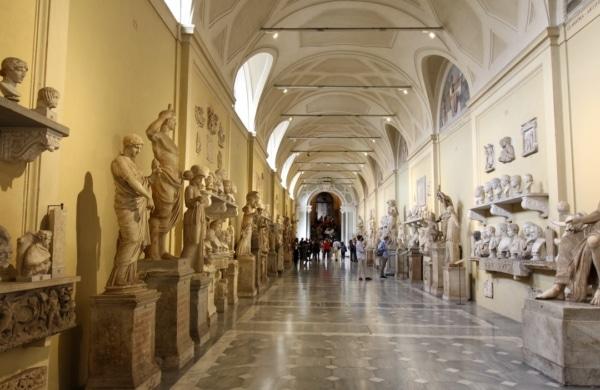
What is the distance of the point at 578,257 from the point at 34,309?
18.9 ft

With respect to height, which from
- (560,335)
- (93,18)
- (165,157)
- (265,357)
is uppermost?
(93,18)

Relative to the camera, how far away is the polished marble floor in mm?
5176

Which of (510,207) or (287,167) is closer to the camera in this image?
(510,207)

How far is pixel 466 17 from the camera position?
10844 mm

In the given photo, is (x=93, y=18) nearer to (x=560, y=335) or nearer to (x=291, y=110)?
(x=560, y=335)

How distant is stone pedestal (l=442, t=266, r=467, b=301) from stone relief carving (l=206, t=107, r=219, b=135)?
22.6 ft

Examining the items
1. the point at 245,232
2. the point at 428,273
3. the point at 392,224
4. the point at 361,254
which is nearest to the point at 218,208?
the point at 245,232

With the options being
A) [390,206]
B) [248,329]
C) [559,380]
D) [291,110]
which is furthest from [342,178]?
[559,380]

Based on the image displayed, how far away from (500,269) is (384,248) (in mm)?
10048

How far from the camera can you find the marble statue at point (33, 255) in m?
3.32

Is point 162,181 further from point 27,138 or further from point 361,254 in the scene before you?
point 361,254

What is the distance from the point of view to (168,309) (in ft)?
18.8

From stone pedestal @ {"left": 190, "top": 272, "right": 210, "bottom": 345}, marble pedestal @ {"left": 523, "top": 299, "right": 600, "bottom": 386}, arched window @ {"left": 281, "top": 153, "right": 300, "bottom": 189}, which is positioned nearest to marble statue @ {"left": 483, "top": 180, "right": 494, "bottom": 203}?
marble pedestal @ {"left": 523, "top": 299, "right": 600, "bottom": 386}

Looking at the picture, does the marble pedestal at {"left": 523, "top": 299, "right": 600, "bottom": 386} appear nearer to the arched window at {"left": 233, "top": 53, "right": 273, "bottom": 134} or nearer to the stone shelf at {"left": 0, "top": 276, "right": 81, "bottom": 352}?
the stone shelf at {"left": 0, "top": 276, "right": 81, "bottom": 352}
